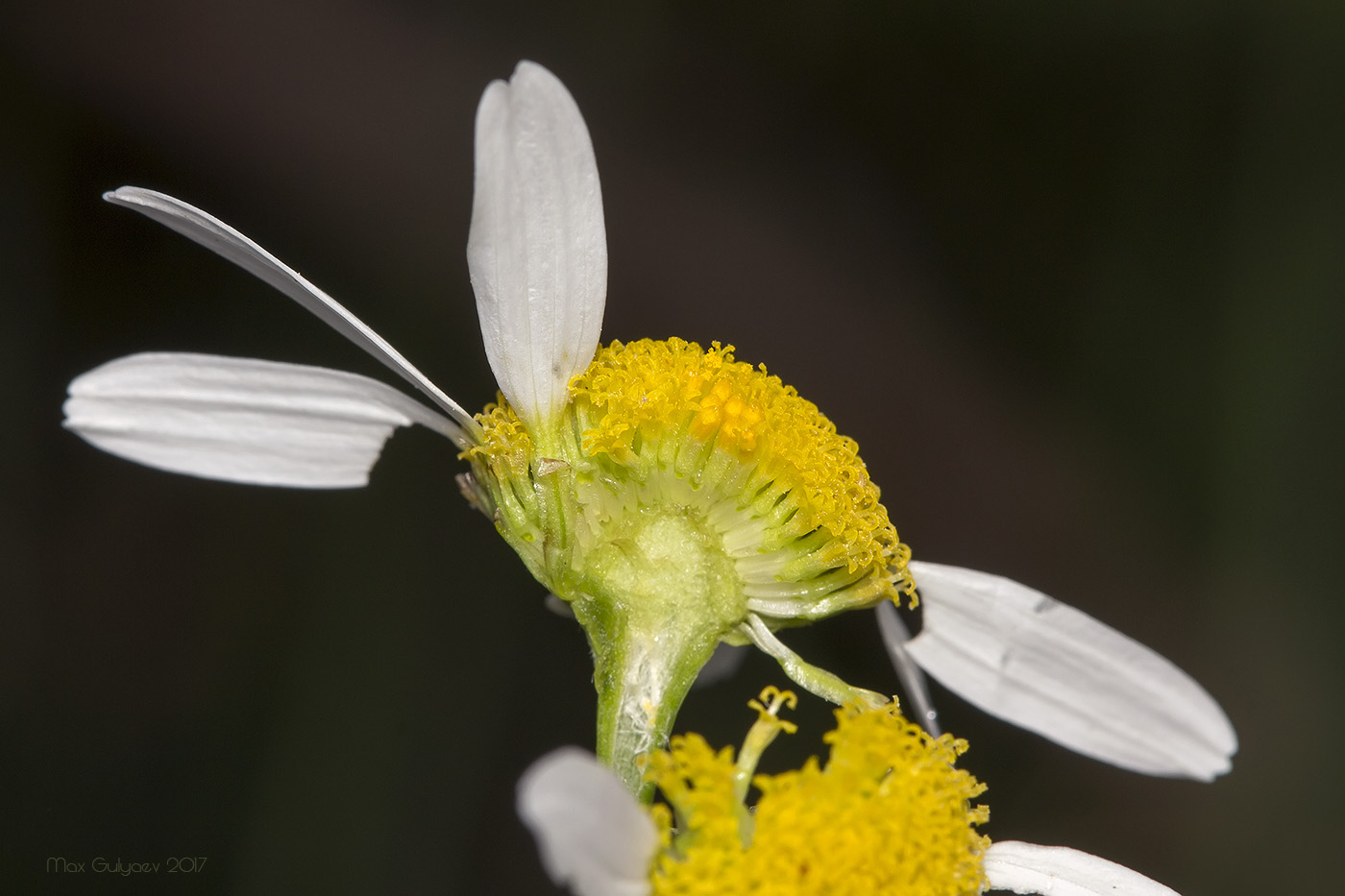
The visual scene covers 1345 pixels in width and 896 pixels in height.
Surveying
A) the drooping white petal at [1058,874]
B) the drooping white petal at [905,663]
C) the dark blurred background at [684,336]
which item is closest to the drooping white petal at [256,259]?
the drooping white petal at [905,663]

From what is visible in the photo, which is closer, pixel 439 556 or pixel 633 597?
pixel 633 597

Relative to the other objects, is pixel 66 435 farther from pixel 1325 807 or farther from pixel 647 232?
pixel 1325 807

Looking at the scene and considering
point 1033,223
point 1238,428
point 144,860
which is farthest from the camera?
point 1033,223

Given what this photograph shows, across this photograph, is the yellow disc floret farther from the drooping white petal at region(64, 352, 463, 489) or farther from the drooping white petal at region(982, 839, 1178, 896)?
the drooping white petal at region(982, 839, 1178, 896)

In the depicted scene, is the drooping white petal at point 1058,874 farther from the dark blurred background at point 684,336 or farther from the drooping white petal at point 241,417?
the dark blurred background at point 684,336

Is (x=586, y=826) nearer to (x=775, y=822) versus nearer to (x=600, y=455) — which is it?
(x=775, y=822)

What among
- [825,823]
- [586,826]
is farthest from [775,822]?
[586,826]

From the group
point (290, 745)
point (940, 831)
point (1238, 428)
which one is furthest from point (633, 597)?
point (1238, 428)
